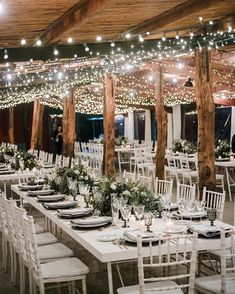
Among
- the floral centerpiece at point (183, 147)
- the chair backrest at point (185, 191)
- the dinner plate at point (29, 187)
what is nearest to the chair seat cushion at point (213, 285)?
the chair backrest at point (185, 191)

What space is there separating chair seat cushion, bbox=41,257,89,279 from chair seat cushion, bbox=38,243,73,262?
0.21m

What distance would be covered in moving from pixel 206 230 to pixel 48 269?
134cm

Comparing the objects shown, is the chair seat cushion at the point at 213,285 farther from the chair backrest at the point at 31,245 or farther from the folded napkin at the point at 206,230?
the chair backrest at the point at 31,245

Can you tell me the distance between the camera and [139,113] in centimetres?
2341

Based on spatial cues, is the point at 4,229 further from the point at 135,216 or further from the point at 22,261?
the point at 135,216

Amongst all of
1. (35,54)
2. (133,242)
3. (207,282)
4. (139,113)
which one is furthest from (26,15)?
(139,113)

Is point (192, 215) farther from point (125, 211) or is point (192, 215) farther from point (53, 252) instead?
point (53, 252)

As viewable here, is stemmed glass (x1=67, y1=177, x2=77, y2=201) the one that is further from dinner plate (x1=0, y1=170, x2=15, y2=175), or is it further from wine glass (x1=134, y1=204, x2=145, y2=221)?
dinner plate (x1=0, y1=170, x2=15, y2=175)

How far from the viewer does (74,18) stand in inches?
244

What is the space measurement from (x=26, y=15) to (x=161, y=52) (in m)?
3.29

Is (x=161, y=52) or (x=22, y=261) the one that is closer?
(x=22, y=261)

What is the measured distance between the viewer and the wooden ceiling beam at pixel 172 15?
6.17 metres

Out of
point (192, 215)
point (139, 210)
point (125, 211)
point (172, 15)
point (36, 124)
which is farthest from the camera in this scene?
point (36, 124)

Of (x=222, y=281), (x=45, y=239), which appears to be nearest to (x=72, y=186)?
(x=45, y=239)
